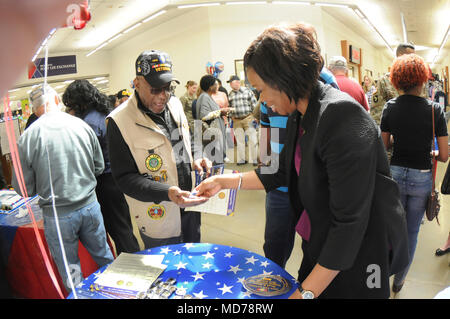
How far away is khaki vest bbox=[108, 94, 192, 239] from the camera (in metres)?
1.54

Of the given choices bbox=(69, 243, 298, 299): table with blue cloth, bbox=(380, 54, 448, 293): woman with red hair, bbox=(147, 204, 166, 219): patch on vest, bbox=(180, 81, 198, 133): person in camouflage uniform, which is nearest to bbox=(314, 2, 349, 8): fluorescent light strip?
bbox=(180, 81, 198, 133): person in camouflage uniform

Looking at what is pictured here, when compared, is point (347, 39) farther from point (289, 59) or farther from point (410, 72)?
point (289, 59)

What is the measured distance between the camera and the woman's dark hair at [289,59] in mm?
896

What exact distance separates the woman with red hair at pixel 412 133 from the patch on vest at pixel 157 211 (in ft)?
5.56

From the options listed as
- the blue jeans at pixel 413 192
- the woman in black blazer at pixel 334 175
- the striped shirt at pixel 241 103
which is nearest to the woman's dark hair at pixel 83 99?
the woman in black blazer at pixel 334 175

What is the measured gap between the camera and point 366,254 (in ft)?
3.26

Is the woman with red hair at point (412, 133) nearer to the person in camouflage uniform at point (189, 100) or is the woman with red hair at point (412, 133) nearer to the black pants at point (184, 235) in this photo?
the black pants at point (184, 235)

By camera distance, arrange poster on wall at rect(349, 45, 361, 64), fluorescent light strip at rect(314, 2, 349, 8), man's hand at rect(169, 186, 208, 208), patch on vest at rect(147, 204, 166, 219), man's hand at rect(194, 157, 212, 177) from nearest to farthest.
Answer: man's hand at rect(169, 186, 208, 208), patch on vest at rect(147, 204, 166, 219), man's hand at rect(194, 157, 212, 177), fluorescent light strip at rect(314, 2, 349, 8), poster on wall at rect(349, 45, 361, 64)

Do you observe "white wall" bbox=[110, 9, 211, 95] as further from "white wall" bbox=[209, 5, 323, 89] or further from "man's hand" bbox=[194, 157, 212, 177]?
"man's hand" bbox=[194, 157, 212, 177]

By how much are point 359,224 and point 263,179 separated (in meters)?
0.53

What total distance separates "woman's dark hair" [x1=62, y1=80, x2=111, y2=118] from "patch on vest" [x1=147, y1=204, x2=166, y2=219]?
4.80ft

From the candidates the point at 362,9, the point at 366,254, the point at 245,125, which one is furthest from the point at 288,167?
the point at 362,9

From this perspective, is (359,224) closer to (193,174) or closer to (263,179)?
(263,179)

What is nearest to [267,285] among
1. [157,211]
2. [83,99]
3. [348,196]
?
[348,196]
